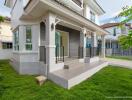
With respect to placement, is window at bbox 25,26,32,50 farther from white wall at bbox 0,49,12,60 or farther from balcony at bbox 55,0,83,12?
white wall at bbox 0,49,12,60

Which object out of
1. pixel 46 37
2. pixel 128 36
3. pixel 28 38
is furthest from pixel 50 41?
pixel 128 36

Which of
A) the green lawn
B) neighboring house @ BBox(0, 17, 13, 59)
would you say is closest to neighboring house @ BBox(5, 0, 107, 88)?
the green lawn

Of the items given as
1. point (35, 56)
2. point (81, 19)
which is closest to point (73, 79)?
point (35, 56)

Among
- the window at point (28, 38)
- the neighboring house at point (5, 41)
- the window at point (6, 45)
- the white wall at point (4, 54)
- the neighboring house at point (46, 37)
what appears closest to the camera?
the neighboring house at point (46, 37)

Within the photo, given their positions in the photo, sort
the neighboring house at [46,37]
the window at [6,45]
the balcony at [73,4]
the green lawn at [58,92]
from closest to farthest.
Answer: the green lawn at [58,92] → the neighboring house at [46,37] → the balcony at [73,4] → the window at [6,45]

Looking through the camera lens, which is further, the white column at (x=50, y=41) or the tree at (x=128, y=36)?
the white column at (x=50, y=41)

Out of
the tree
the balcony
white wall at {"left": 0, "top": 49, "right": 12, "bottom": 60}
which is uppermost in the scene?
the balcony

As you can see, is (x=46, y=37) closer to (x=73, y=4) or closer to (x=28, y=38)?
(x=28, y=38)

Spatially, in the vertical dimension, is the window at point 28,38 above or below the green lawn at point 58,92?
above

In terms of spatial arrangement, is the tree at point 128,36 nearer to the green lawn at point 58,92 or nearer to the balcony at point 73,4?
the green lawn at point 58,92

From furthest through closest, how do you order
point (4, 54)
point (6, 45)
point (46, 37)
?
point (6, 45)
point (4, 54)
point (46, 37)

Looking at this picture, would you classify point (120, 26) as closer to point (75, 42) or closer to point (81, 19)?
point (81, 19)

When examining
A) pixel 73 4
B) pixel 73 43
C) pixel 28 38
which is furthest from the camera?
pixel 73 43

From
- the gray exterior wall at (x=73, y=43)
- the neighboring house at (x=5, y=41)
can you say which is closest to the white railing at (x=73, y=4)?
the gray exterior wall at (x=73, y=43)
